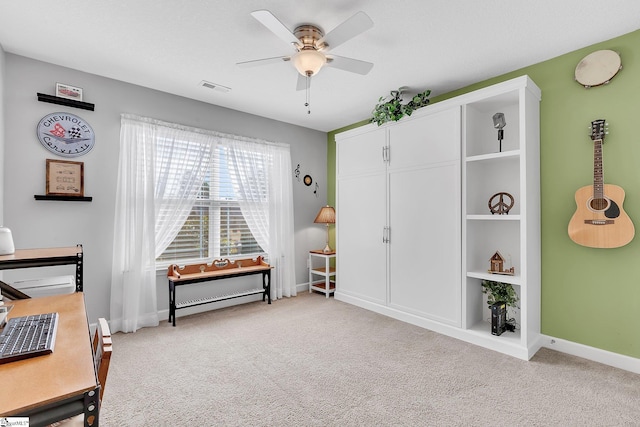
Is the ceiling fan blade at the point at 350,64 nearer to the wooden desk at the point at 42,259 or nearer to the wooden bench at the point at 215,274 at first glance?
the wooden desk at the point at 42,259

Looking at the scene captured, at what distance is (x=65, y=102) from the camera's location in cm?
304

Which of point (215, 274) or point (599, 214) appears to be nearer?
point (599, 214)

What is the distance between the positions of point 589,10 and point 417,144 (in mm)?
1652

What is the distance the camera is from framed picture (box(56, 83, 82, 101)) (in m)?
3.02

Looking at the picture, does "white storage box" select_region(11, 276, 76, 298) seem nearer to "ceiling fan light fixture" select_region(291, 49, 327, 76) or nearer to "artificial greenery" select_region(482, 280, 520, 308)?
"ceiling fan light fixture" select_region(291, 49, 327, 76)

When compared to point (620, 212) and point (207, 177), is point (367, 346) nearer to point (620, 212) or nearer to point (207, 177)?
point (620, 212)

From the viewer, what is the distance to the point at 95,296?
325cm

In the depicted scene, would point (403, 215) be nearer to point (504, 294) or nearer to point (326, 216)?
point (504, 294)

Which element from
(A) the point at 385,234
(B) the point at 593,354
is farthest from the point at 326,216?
(B) the point at 593,354

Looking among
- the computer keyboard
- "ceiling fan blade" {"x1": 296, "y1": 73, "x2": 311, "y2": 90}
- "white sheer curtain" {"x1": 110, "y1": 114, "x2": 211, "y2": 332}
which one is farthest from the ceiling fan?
the computer keyboard

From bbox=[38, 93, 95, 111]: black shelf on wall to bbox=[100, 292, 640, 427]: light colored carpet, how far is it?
2.28 metres

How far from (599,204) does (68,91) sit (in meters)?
4.77

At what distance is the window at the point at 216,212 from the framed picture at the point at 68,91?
2.67 feet

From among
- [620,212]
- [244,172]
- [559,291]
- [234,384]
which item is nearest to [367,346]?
[234,384]
